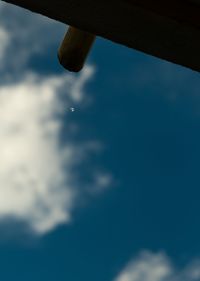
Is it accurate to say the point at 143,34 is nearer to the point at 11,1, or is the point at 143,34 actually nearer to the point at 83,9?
the point at 83,9

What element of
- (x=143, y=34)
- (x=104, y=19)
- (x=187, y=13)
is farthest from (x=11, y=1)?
(x=187, y=13)

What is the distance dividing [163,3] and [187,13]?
108 mm

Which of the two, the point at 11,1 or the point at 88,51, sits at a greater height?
the point at 88,51

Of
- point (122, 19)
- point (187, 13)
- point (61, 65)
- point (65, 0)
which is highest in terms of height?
point (61, 65)

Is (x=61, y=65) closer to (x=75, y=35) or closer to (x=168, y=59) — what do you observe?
(x=75, y=35)

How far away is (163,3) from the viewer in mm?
2361

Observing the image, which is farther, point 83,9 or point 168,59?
point 168,59

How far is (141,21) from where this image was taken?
2436 mm

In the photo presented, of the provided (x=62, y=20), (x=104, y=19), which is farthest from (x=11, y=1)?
(x=104, y=19)

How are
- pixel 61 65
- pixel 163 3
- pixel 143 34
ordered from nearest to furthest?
pixel 163 3 → pixel 143 34 → pixel 61 65

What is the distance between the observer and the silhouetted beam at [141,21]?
2375mm

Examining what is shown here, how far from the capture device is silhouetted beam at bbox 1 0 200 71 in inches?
93.5

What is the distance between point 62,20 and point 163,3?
46cm

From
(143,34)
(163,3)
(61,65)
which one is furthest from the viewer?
(61,65)
